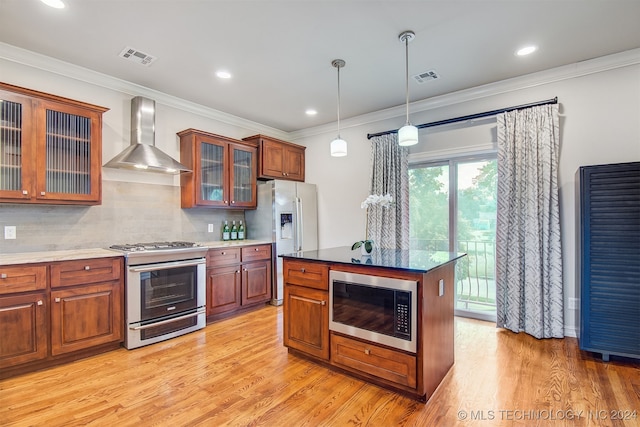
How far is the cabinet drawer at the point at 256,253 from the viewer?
4210 millimetres

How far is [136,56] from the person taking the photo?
9.82ft

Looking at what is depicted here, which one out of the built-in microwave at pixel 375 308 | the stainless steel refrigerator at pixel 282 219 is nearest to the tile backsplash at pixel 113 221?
the stainless steel refrigerator at pixel 282 219

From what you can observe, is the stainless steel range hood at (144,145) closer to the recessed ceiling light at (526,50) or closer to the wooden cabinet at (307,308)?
the wooden cabinet at (307,308)

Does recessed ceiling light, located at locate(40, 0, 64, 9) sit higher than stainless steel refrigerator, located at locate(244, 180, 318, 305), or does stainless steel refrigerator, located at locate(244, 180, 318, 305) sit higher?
recessed ceiling light, located at locate(40, 0, 64, 9)

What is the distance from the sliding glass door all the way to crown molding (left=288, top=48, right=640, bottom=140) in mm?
772

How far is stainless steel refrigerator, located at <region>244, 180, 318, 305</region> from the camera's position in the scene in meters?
4.57

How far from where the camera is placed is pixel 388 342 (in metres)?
2.24

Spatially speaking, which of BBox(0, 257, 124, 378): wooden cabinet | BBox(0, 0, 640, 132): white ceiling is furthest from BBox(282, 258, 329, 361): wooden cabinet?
BBox(0, 0, 640, 132): white ceiling

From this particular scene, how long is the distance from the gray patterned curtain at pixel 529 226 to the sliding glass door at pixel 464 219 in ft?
0.99

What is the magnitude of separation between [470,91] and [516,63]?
66cm

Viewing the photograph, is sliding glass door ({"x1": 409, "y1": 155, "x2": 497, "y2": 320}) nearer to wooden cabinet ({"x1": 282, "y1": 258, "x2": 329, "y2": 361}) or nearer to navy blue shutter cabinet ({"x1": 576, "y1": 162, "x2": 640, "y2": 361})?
navy blue shutter cabinet ({"x1": 576, "y1": 162, "x2": 640, "y2": 361})

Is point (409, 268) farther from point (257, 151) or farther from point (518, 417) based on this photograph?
point (257, 151)

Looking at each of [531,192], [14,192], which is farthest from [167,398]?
[531,192]

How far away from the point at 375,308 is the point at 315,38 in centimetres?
233
